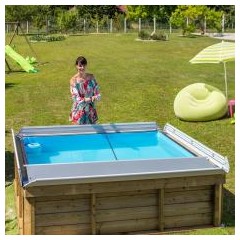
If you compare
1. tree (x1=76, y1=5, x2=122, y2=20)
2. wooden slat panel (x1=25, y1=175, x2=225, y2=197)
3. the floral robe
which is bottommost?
wooden slat panel (x1=25, y1=175, x2=225, y2=197)

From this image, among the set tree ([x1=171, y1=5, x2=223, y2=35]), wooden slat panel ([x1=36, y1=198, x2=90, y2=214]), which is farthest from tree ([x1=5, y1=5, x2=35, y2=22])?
wooden slat panel ([x1=36, y1=198, x2=90, y2=214])

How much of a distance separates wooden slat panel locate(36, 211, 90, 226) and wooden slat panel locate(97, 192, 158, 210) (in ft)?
0.71

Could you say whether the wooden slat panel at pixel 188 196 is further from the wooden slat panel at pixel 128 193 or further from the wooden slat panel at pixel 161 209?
the wooden slat panel at pixel 128 193

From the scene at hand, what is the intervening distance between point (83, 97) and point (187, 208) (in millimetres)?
2917

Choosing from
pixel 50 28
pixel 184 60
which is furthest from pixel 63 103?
pixel 50 28

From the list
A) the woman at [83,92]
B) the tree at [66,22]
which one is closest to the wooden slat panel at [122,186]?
the woman at [83,92]

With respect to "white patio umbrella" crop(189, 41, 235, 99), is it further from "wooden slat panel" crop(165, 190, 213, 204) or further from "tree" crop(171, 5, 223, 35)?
"tree" crop(171, 5, 223, 35)

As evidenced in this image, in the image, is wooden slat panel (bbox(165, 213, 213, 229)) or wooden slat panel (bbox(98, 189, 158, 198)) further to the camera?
wooden slat panel (bbox(165, 213, 213, 229))

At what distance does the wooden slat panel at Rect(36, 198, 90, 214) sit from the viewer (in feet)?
17.7

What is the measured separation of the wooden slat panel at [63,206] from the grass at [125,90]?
0.90m

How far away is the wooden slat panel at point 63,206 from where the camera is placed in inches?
213

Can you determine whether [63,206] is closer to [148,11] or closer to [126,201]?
[126,201]

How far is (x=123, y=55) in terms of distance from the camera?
24.2m

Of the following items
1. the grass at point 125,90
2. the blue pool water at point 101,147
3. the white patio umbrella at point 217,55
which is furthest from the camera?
the white patio umbrella at point 217,55
